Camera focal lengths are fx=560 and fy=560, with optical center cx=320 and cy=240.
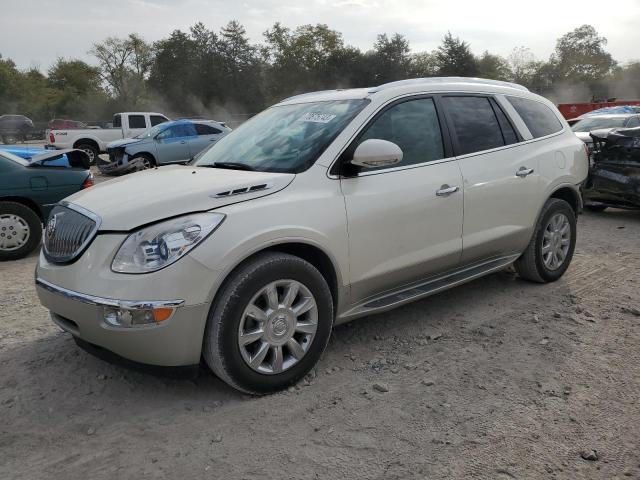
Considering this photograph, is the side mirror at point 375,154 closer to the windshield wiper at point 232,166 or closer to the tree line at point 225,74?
the windshield wiper at point 232,166

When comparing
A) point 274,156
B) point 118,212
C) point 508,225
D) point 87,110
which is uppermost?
point 87,110

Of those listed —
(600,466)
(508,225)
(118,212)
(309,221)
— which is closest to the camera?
(600,466)

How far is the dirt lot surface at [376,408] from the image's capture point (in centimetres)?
256

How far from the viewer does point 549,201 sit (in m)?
4.88

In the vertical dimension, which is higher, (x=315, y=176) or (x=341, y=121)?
(x=341, y=121)

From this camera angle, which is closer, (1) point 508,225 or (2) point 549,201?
(1) point 508,225

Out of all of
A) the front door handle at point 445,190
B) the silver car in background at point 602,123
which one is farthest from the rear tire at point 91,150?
the front door handle at point 445,190

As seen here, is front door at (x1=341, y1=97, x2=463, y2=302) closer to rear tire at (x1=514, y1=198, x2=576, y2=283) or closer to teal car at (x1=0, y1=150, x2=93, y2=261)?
rear tire at (x1=514, y1=198, x2=576, y2=283)

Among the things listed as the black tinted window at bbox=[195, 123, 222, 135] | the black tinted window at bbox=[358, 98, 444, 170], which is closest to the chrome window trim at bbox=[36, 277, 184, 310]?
the black tinted window at bbox=[358, 98, 444, 170]

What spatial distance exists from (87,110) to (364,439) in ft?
186

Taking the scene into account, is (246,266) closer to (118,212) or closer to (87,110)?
(118,212)

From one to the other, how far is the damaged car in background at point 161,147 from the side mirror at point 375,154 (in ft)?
39.1

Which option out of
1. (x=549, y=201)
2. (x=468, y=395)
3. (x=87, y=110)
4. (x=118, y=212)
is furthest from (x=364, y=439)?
(x=87, y=110)

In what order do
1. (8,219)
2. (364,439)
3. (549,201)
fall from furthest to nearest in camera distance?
(8,219), (549,201), (364,439)
